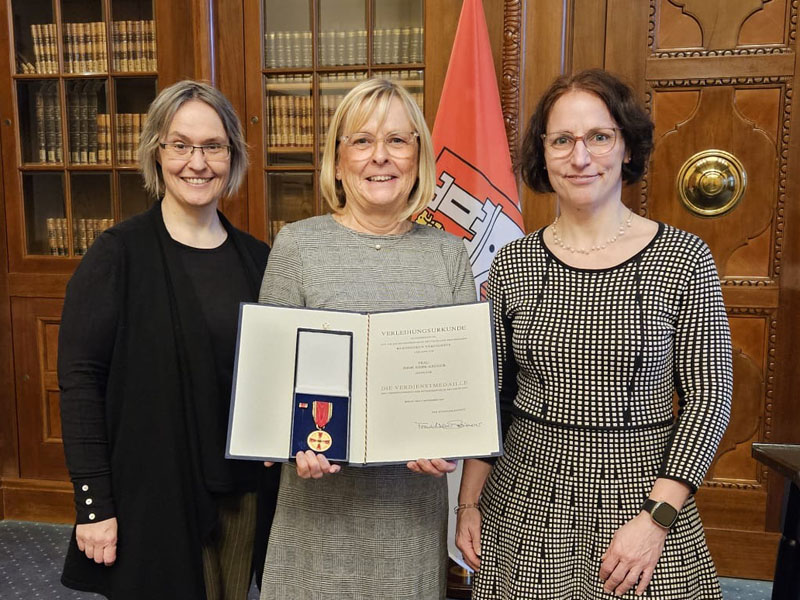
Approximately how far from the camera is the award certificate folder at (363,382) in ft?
3.73

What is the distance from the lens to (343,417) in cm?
114

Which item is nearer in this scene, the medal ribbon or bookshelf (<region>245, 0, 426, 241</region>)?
the medal ribbon

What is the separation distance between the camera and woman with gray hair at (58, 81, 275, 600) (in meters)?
1.33

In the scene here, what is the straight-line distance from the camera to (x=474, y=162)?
2.25 m

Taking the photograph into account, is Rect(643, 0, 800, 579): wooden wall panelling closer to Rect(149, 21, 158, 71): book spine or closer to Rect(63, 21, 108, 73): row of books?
Rect(149, 21, 158, 71): book spine

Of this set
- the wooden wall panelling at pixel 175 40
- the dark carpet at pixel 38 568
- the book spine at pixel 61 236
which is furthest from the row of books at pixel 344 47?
the dark carpet at pixel 38 568

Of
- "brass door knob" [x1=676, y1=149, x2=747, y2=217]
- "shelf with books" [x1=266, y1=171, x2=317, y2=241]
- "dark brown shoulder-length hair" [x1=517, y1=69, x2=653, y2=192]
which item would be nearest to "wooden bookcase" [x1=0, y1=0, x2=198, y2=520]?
"shelf with books" [x1=266, y1=171, x2=317, y2=241]

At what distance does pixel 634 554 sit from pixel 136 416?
1024 millimetres

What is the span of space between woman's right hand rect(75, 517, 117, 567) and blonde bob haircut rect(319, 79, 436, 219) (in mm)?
840

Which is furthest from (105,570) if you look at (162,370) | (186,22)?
(186,22)

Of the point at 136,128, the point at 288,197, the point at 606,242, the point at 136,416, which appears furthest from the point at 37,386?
the point at 606,242

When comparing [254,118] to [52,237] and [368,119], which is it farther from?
[368,119]

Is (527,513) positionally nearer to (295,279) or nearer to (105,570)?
(295,279)

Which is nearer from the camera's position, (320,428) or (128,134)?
(320,428)
